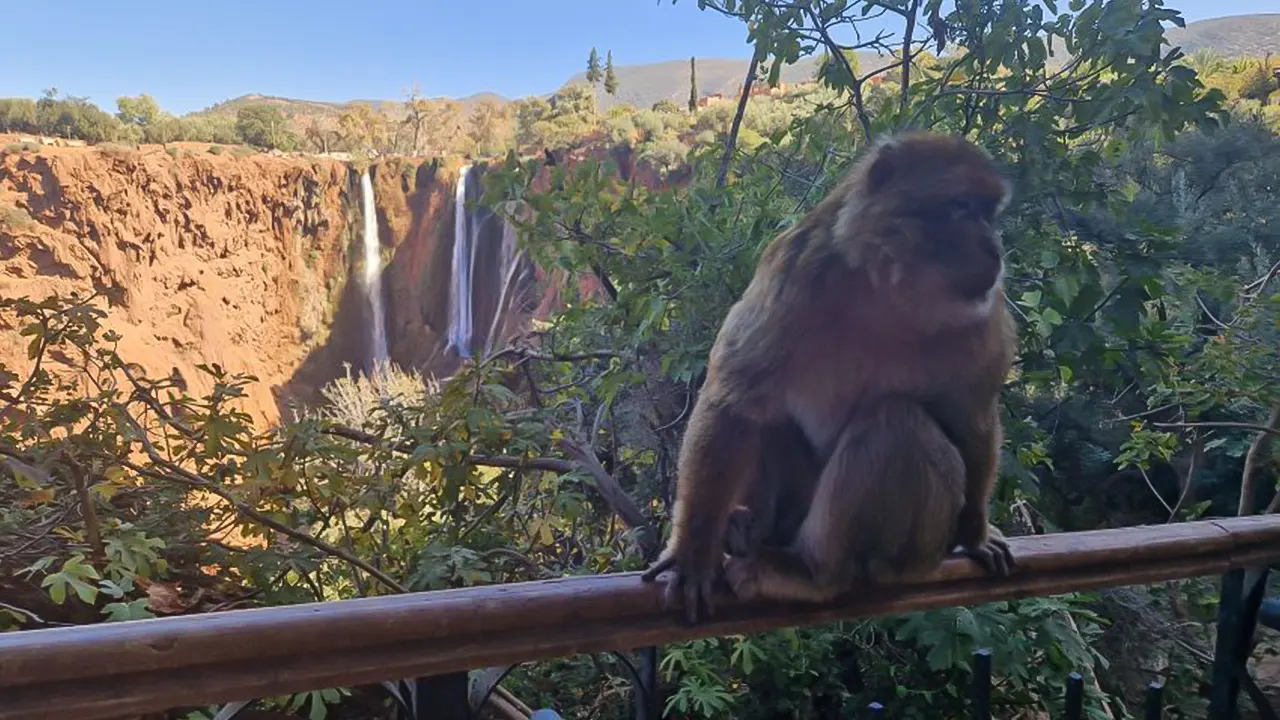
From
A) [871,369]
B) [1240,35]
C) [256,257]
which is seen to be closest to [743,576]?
[871,369]

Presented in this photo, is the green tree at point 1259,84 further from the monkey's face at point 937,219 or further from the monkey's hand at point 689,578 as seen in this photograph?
the monkey's hand at point 689,578

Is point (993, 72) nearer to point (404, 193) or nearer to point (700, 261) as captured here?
point (700, 261)

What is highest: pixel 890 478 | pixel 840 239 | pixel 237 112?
pixel 237 112

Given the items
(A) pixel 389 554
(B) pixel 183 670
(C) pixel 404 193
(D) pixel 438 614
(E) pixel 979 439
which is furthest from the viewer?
(C) pixel 404 193

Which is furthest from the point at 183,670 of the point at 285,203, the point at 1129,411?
the point at 285,203

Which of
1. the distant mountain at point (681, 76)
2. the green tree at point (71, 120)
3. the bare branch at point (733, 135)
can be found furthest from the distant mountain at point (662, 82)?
the bare branch at point (733, 135)

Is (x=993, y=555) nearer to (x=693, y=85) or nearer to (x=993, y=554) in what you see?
(x=993, y=554)
